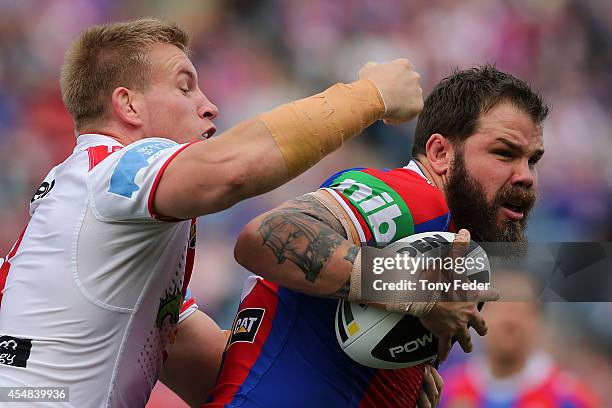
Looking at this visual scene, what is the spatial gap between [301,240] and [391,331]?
406 millimetres

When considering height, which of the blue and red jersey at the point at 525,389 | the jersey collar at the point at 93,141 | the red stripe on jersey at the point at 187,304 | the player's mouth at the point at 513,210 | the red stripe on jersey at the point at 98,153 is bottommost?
the blue and red jersey at the point at 525,389

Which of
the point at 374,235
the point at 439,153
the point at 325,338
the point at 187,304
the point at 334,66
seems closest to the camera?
the point at 374,235

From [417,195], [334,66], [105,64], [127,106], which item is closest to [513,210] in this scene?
[417,195]

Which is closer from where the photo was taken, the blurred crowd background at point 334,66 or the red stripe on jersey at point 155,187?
the red stripe on jersey at point 155,187

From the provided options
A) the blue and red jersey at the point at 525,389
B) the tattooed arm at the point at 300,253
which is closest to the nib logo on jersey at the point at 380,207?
the tattooed arm at the point at 300,253

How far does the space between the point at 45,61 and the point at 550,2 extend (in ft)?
15.1

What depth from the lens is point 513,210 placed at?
3.67 metres

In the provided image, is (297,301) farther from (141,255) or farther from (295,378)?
(141,255)

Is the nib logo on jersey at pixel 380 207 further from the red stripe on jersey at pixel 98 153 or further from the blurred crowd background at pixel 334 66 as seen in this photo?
the blurred crowd background at pixel 334 66

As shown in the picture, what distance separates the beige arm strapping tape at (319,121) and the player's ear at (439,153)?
0.87 metres

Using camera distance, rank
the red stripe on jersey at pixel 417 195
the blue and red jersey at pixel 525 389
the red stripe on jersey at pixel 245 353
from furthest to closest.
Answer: the blue and red jersey at pixel 525 389 < the red stripe on jersey at pixel 245 353 < the red stripe on jersey at pixel 417 195

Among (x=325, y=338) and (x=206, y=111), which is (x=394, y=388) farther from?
(x=206, y=111)

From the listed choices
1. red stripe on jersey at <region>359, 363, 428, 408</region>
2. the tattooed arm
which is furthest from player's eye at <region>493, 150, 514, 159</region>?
the tattooed arm

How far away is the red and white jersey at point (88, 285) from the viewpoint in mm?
2861
